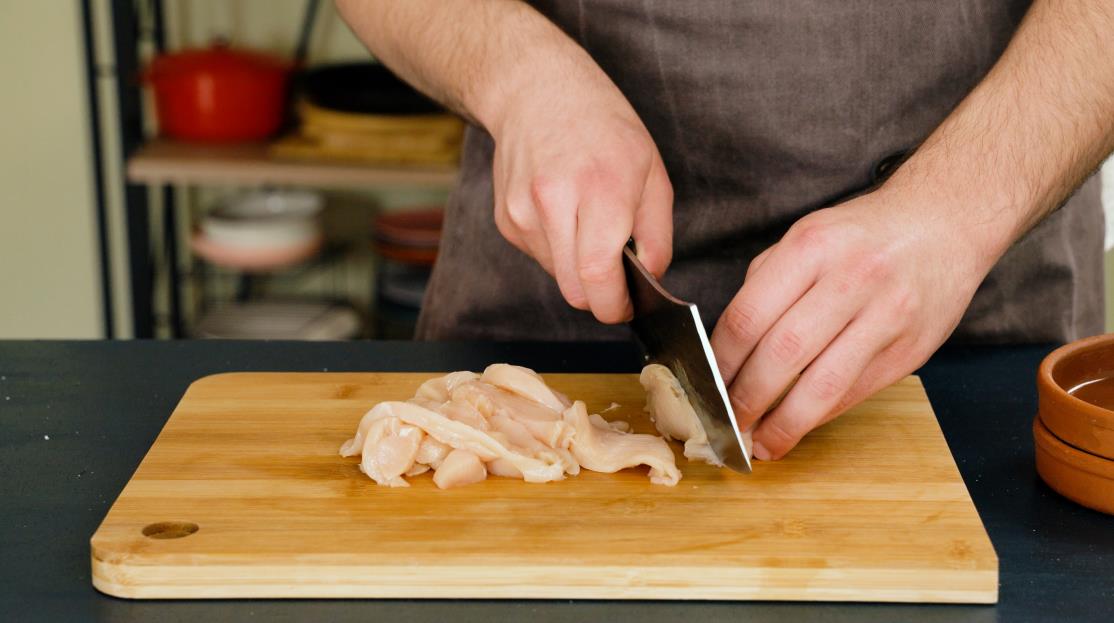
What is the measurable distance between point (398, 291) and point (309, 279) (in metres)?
0.56

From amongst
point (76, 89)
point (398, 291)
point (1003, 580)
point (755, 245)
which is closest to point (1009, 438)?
point (1003, 580)

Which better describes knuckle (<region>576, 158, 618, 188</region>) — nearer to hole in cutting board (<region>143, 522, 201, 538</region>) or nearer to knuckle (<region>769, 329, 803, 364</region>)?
knuckle (<region>769, 329, 803, 364</region>)

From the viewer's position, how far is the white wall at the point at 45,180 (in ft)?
11.0

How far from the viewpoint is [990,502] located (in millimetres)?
1185

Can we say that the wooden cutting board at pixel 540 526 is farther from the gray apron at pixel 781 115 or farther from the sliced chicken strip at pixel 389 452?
the gray apron at pixel 781 115

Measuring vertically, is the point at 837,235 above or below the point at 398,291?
above

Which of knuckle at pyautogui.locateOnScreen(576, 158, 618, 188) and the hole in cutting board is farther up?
knuckle at pyautogui.locateOnScreen(576, 158, 618, 188)

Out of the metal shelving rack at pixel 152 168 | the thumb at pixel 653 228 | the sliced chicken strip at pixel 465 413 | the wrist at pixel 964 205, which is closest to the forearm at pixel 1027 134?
the wrist at pixel 964 205

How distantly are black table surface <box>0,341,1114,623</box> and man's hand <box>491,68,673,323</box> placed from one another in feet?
0.83

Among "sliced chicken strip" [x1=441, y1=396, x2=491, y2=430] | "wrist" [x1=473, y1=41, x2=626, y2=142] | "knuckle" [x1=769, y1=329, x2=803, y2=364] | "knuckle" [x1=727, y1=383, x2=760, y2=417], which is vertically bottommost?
"sliced chicken strip" [x1=441, y1=396, x2=491, y2=430]

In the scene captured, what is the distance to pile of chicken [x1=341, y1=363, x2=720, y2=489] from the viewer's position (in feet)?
3.86

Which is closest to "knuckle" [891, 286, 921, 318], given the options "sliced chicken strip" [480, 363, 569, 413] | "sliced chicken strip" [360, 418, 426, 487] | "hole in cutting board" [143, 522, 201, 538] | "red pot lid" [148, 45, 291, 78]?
"sliced chicken strip" [480, 363, 569, 413]

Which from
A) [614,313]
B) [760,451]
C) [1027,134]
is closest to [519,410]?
[614,313]

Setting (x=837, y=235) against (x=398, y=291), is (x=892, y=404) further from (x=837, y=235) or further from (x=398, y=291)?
(x=398, y=291)
